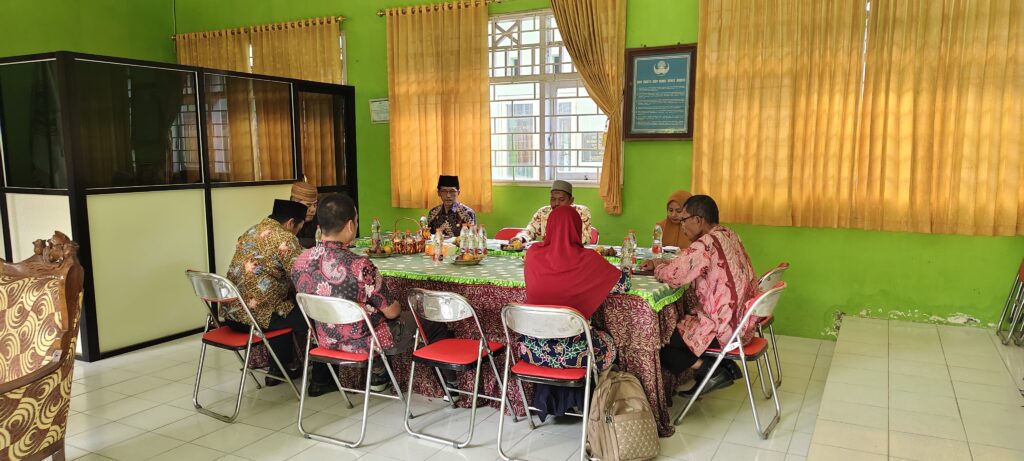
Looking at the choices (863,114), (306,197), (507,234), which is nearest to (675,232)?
(507,234)

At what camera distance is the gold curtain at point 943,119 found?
445 centimetres

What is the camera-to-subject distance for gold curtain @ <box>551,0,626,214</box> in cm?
559

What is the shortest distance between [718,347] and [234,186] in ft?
13.7

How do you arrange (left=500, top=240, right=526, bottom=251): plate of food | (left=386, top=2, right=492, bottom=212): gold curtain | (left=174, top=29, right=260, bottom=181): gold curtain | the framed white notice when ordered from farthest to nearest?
the framed white notice < (left=386, top=2, right=492, bottom=212): gold curtain < (left=174, top=29, right=260, bottom=181): gold curtain < (left=500, top=240, right=526, bottom=251): plate of food

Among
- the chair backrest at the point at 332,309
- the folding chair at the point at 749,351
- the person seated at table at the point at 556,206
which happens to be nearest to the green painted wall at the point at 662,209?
the person seated at table at the point at 556,206

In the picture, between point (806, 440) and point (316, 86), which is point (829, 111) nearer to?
point (806, 440)

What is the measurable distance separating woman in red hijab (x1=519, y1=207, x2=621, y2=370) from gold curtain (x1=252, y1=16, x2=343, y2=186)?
3.85 m

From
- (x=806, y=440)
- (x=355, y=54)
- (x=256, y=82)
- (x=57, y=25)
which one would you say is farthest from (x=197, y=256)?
(x=806, y=440)

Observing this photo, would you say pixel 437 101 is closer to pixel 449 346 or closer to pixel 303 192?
pixel 303 192

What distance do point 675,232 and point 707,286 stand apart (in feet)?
5.46

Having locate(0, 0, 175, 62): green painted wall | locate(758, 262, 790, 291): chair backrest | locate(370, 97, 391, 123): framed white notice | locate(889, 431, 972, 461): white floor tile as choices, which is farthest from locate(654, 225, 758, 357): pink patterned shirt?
locate(0, 0, 175, 62): green painted wall

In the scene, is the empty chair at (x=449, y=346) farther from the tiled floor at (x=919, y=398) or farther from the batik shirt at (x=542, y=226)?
the batik shirt at (x=542, y=226)

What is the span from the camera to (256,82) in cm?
589

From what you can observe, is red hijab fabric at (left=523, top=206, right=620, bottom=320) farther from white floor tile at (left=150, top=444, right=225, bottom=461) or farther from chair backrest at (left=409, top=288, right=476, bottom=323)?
white floor tile at (left=150, top=444, right=225, bottom=461)
